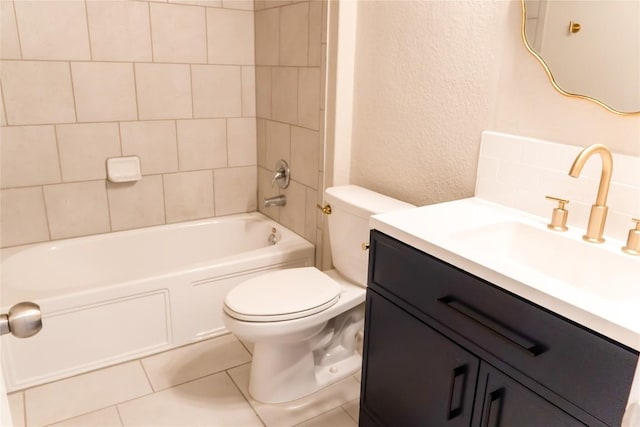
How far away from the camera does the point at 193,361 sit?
217cm

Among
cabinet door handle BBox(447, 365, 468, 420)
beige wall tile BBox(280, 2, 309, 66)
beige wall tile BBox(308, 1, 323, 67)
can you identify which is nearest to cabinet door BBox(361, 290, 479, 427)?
cabinet door handle BBox(447, 365, 468, 420)

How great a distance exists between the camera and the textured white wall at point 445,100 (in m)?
1.41

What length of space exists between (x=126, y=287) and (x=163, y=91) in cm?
108

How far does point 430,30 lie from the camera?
5.64ft

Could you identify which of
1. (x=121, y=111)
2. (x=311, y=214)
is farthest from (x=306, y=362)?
(x=121, y=111)

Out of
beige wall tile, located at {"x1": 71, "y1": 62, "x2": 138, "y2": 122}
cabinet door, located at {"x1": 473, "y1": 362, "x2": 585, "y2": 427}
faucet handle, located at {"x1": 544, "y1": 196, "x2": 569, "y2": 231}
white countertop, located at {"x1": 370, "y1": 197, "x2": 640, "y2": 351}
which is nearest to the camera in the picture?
white countertop, located at {"x1": 370, "y1": 197, "x2": 640, "y2": 351}

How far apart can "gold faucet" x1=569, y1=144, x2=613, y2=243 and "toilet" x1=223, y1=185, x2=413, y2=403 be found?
0.70m

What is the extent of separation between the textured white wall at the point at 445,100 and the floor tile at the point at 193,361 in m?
0.98

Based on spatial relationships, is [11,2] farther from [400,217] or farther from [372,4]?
[400,217]

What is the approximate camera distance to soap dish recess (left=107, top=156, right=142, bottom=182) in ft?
8.21

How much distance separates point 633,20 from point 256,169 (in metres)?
2.13

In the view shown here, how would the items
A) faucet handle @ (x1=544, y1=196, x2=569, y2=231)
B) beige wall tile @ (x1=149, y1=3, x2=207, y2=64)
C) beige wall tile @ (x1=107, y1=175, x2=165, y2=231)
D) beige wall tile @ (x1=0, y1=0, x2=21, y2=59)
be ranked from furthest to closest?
beige wall tile @ (x1=107, y1=175, x2=165, y2=231) < beige wall tile @ (x1=149, y1=3, x2=207, y2=64) < beige wall tile @ (x1=0, y1=0, x2=21, y2=59) < faucet handle @ (x1=544, y1=196, x2=569, y2=231)

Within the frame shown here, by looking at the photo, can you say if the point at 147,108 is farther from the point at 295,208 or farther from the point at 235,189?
the point at 295,208

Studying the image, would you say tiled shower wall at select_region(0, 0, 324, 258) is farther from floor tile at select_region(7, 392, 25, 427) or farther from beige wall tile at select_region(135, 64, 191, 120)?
floor tile at select_region(7, 392, 25, 427)
